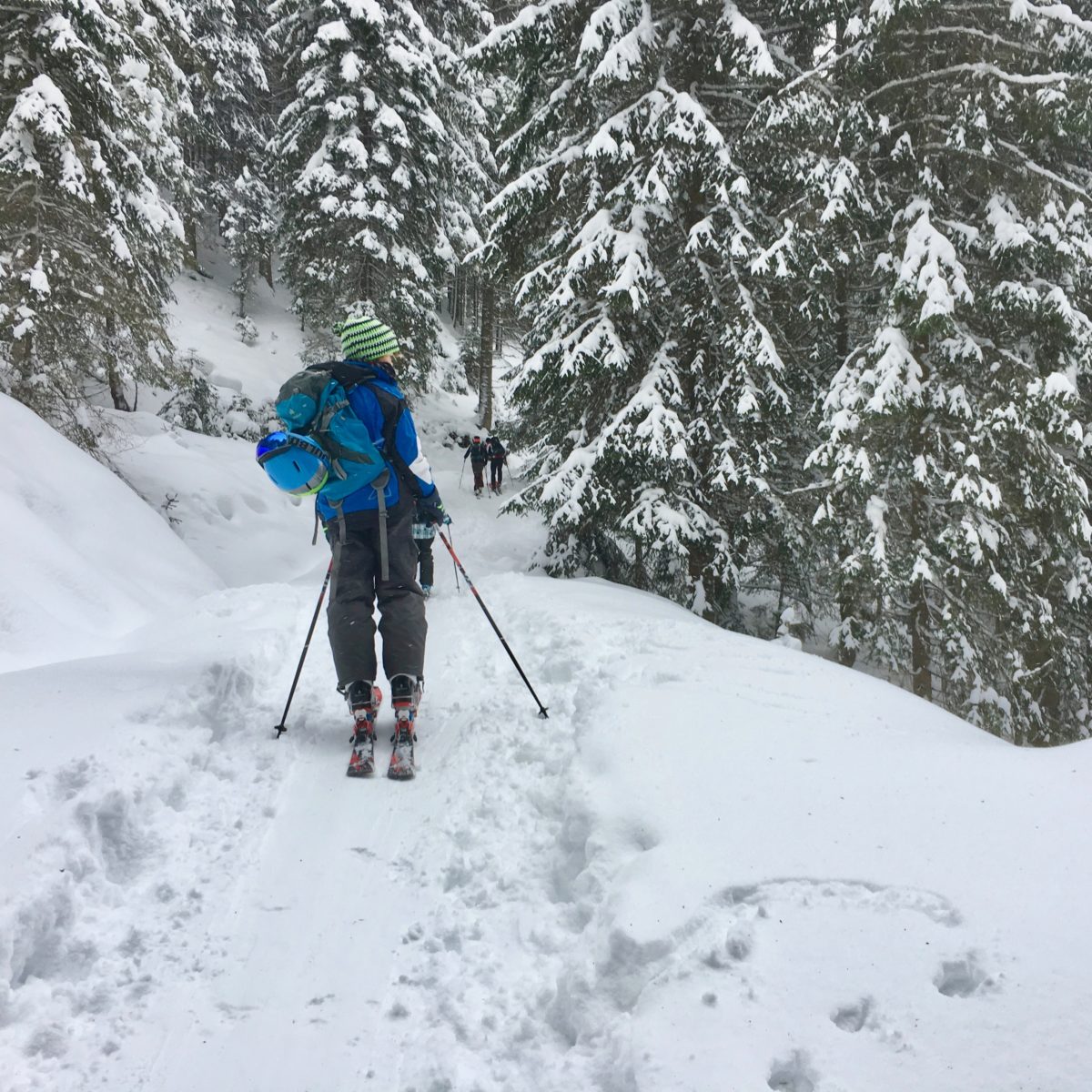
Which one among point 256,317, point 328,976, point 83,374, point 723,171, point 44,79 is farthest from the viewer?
point 256,317

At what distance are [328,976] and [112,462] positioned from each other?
9.76 m

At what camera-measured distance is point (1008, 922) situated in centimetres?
228

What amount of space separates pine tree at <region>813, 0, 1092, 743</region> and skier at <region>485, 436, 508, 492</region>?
12070mm

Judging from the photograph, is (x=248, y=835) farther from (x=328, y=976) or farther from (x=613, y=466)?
(x=613, y=466)

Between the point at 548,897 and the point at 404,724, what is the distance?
1.47 meters

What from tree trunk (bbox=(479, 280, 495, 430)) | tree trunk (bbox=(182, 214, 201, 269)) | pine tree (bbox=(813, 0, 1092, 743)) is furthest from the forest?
tree trunk (bbox=(479, 280, 495, 430))

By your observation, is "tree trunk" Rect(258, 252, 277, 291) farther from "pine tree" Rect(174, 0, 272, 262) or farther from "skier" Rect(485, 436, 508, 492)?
"skier" Rect(485, 436, 508, 492)

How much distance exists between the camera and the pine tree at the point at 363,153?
14.1 meters

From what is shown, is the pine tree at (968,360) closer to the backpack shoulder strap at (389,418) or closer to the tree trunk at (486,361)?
the backpack shoulder strap at (389,418)

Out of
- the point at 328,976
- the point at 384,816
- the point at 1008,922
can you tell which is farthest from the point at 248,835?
the point at 1008,922

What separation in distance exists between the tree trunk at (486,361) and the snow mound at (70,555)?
682 inches

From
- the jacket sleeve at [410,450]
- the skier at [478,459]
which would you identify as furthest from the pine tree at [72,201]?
the skier at [478,459]

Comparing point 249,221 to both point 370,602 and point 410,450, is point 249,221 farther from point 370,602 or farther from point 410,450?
point 370,602

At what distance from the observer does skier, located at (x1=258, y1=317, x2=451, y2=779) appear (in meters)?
Answer: 4.10
